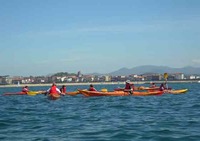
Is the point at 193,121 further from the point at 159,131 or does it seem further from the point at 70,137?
the point at 70,137

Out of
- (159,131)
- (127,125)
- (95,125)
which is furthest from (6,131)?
(159,131)

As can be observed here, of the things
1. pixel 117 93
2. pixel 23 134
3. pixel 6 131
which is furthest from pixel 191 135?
pixel 117 93

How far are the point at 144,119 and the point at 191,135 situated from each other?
4821 mm

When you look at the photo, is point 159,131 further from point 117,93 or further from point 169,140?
point 117,93

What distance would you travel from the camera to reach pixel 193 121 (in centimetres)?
1678

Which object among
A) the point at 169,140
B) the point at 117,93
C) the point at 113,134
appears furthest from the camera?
the point at 117,93

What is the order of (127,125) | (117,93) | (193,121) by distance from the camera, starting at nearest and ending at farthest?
(127,125)
(193,121)
(117,93)

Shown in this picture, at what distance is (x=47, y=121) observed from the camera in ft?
57.6

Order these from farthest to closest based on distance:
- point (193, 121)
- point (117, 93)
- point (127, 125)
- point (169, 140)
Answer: point (117, 93) → point (193, 121) → point (127, 125) → point (169, 140)

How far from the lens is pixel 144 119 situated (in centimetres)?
1784

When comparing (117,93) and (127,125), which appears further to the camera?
(117,93)

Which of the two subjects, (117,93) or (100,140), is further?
(117,93)

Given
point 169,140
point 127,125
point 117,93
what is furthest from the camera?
point 117,93

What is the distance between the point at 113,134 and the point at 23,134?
11.6ft
